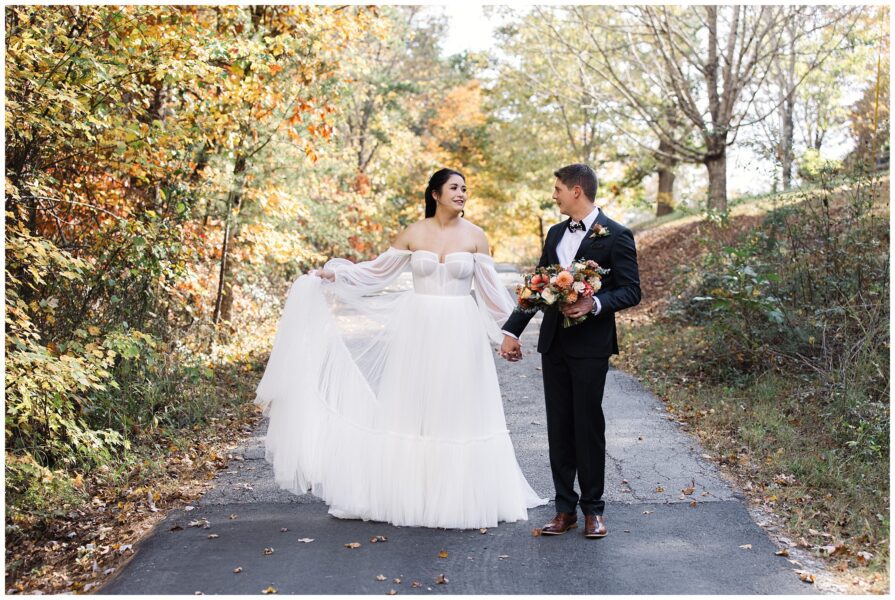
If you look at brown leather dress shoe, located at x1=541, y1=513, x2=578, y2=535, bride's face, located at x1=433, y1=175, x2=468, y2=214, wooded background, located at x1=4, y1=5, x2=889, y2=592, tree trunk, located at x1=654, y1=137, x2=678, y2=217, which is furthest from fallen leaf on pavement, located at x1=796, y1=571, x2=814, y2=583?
tree trunk, located at x1=654, y1=137, x2=678, y2=217

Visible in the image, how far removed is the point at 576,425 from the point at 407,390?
4.05 feet

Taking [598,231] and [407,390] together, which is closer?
[598,231]

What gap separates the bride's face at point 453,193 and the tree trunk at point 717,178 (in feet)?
45.6

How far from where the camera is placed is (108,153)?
25.2 feet

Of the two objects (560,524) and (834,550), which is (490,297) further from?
(834,550)

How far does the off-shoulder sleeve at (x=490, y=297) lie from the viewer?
235 inches

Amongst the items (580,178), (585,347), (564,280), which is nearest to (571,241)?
(580,178)

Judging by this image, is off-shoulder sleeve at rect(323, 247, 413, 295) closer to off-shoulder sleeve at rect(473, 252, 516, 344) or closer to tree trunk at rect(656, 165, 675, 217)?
off-shoulder sleeve at rect(473, 252, 516, 344)

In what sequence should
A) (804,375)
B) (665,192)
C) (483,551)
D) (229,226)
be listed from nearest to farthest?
(483,551) < (804,375) < (229,226) < (665,192)

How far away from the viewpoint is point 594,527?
205 inches

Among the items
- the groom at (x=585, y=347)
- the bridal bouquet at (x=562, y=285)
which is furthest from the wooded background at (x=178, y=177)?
the groom at (x=585, y=347)

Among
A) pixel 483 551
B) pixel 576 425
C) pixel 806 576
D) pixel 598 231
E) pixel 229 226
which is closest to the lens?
pixel 806 576

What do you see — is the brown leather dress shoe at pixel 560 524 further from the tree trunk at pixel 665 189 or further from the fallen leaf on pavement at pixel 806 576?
the tree trunk at pixel 665 189

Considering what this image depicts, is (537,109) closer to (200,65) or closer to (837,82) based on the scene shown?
(837,82)
